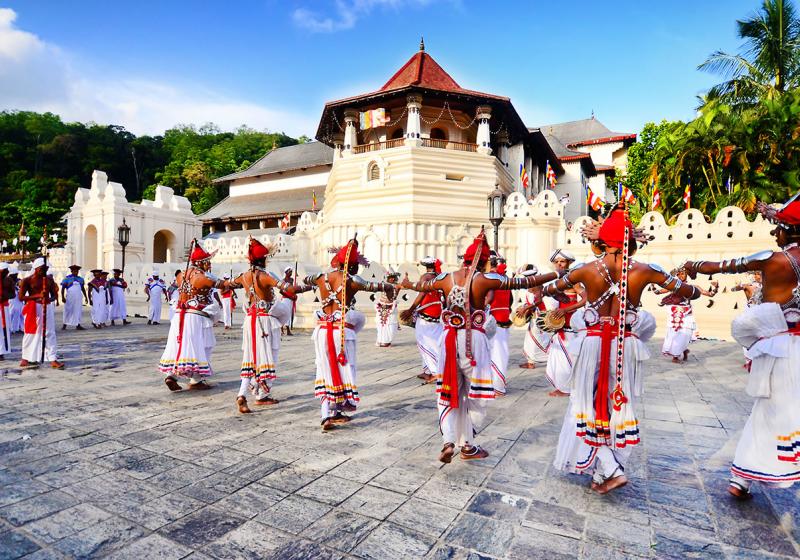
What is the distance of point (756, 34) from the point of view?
775 inches

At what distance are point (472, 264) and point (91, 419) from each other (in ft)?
14.9

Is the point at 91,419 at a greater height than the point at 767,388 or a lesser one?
lesser

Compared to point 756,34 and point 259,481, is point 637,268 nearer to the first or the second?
point 259,481

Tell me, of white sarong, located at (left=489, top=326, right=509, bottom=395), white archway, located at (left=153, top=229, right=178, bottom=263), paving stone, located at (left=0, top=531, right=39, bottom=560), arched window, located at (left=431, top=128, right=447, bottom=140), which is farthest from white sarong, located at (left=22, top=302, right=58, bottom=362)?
white archway, located at (left=153, top=229, right=178, bottom=263)

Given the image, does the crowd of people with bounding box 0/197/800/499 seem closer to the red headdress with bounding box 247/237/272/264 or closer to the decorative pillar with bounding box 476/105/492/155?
the red headdress with bounding box 247/237/272/264

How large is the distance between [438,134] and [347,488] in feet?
87.6

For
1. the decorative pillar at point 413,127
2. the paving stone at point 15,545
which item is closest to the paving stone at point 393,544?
the paving stone at point 15,545

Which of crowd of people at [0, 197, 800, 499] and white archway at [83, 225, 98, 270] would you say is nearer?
crowd of people at [0, 197, 800, 499]

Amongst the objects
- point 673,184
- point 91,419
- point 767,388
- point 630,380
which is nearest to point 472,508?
point 630,380

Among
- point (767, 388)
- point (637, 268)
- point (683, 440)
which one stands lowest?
point (683, 440)

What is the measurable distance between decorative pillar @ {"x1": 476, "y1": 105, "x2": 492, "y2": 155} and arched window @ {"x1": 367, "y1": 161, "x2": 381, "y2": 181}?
554 centimetres

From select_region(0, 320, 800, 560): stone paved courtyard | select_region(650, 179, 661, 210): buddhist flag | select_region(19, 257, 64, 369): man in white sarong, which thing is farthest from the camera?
select_region(650, 179, 661, 210): buddhist flag

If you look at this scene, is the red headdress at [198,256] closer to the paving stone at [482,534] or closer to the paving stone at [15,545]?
the paving stone at [15,545]

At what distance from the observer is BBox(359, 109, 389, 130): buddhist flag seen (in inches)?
992
